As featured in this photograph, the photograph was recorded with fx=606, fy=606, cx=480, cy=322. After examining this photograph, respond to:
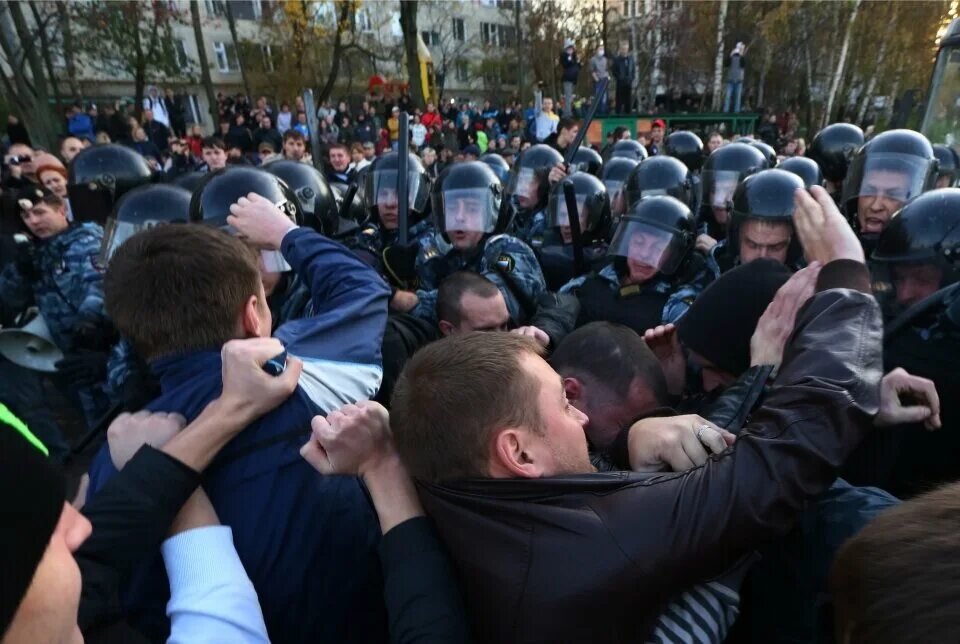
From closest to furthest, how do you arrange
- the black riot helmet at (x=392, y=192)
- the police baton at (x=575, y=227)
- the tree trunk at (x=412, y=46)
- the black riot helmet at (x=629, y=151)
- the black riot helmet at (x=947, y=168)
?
the police baton at (x=575, y=227) → the black riot helmet at (x=947, y=168) → the black riot helmet at (x=392, y=192) → the black riot helmet at (x=629, y=151) → the tree trunk at (x=412, y=46)

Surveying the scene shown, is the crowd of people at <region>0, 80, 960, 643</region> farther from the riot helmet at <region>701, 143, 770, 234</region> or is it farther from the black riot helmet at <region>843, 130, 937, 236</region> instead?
the riot helmet at <region>701, 143, 770, 234</region>

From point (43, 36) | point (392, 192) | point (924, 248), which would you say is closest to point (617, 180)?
point (392, 192)

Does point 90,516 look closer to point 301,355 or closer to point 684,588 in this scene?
point 301,355

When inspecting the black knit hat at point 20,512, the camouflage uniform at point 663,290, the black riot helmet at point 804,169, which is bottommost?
the camouflage uniform at point 663,290

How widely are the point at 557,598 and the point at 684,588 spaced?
224 millimetres

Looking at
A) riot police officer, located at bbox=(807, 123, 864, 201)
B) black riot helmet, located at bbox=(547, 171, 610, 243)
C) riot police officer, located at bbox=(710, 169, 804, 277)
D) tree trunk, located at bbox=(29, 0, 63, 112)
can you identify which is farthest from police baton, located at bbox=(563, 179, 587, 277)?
tree trunk, located at bbox=(29, 0, 63, 112)

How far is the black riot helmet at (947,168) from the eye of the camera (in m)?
4.37

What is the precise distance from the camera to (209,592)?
113cm

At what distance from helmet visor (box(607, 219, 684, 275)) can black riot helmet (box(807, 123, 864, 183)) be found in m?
3.72

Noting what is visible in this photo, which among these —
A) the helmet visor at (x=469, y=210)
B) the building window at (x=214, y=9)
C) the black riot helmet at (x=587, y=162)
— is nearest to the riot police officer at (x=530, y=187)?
the black riot helmet at (x=587, y=162)

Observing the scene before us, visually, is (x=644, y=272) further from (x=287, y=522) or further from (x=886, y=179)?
(x=287, y=522)

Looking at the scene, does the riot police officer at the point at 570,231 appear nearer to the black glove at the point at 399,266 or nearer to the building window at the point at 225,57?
the black glove at the point at 399,266

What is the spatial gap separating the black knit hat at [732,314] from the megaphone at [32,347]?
3.54m

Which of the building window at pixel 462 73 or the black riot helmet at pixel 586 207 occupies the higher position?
the building window at pixel 462 73
